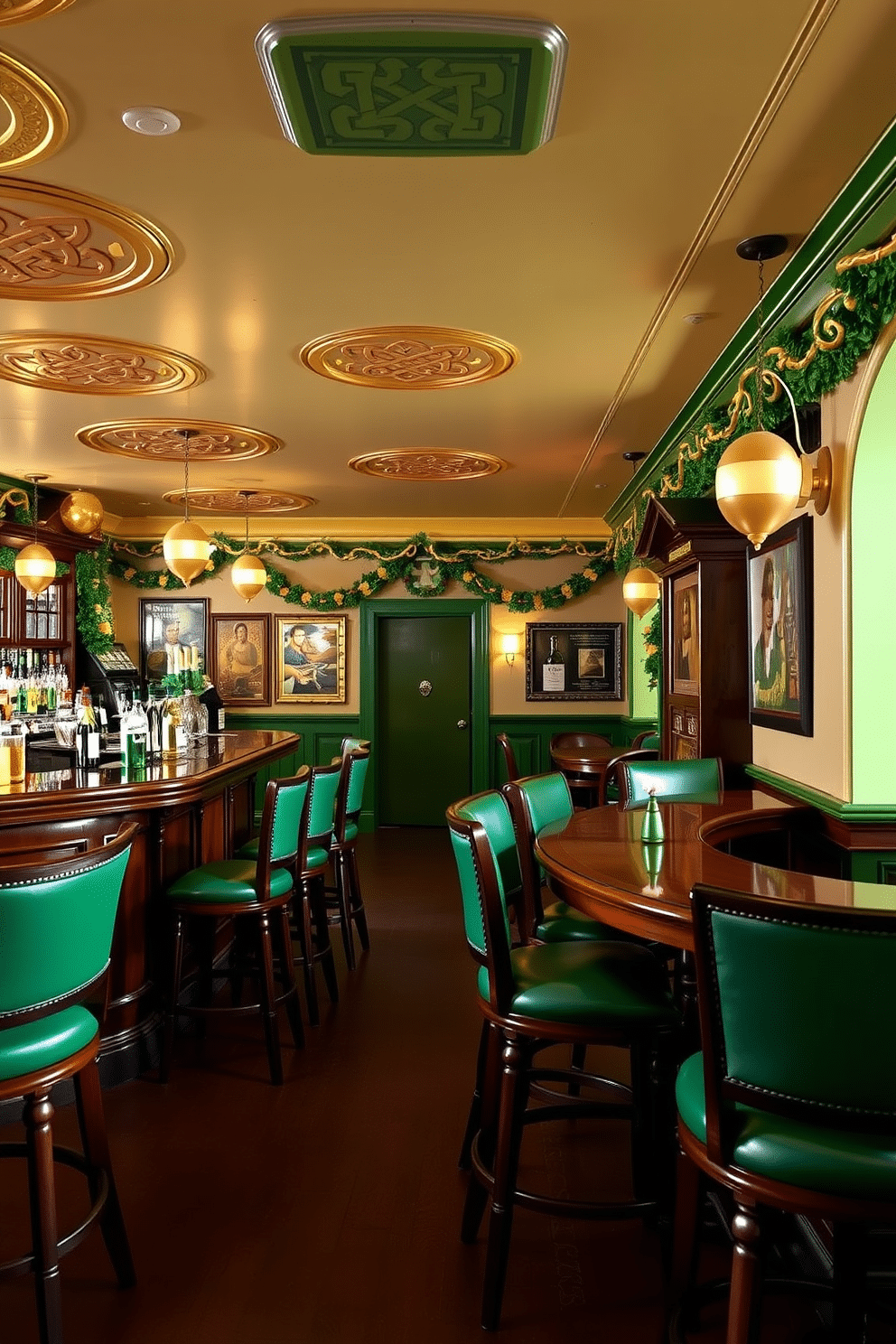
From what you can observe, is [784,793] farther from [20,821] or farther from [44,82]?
[44,82]

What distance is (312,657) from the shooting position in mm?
9945

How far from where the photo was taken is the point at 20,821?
3.40 m

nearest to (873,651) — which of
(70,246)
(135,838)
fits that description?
(135,838)

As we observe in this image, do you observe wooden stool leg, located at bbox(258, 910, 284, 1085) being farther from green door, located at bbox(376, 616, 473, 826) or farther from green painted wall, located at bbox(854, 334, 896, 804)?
green door, located at bbox(376, 616, 473, 826)

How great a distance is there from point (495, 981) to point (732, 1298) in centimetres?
90

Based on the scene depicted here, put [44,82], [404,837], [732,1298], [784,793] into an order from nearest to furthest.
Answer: [732,1298] → [44,82] → [784,793] → [404,837]

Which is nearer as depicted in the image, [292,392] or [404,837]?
[292,392]

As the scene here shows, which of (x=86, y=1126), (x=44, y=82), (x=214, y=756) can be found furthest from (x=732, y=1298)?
(x=214, y=756)

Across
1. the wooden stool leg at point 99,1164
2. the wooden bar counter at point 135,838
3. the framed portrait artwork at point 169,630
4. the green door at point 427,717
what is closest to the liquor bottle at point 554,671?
the green door at point 427,717

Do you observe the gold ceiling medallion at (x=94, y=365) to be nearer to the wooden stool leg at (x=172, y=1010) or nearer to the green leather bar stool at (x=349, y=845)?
the green leather bar stool at (x=349, y=845)

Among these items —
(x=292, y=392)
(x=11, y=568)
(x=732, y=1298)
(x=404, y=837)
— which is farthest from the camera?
(x=404, y=837)

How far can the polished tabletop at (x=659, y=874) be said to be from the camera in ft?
7.22

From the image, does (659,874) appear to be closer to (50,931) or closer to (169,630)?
(50,931)

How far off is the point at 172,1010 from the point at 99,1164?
1392mm
